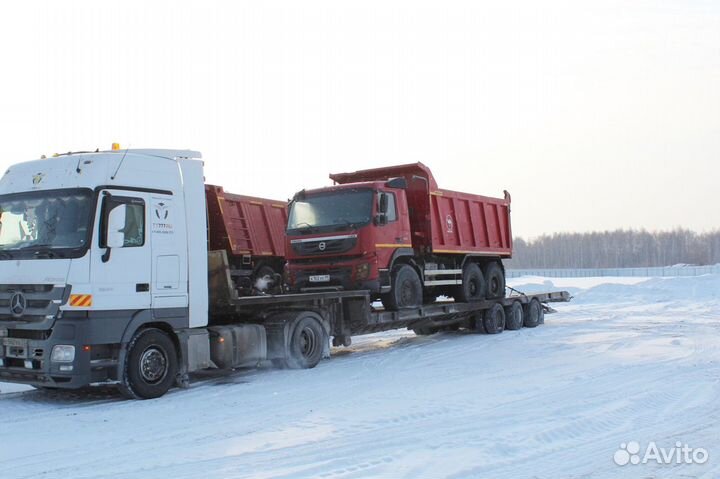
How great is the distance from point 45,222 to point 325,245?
18.1 ft

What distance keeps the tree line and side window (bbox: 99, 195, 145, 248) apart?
109 metres

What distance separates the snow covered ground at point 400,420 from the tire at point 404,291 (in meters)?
1.24

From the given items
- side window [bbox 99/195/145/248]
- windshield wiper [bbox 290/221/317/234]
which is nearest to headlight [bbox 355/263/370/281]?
windshield wiper [bbox 290/221/317/234]

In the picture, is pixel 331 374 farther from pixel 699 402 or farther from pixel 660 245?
pixel 660 245

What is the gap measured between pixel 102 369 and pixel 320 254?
5305 millimetres

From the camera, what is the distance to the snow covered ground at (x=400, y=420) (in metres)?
5.93

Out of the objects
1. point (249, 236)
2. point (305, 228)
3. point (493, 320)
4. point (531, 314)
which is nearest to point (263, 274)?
point (249, 236)

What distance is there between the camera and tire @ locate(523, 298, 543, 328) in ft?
63.4

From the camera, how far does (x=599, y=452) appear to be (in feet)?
20.4

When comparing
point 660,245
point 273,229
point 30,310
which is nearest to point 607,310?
point 273,229

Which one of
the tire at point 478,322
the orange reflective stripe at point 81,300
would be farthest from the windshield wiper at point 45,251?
the tire at point 478,322

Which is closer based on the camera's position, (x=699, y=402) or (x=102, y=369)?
(x=699, y=402)

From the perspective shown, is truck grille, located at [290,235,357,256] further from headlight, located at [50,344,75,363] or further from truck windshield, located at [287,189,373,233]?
headlight, located at [50,344,75,363]

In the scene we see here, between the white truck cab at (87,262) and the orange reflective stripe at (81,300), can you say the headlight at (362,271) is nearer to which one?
the white truck cab at (87,262)
